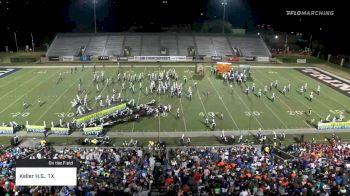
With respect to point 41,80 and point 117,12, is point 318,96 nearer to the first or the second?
point 41,80

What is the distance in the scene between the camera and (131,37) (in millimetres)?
64688

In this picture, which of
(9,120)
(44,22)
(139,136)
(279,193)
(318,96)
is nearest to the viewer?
(279,193)

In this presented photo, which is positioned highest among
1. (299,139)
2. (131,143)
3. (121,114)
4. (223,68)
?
(223,68)

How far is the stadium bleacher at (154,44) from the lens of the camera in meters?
59.2

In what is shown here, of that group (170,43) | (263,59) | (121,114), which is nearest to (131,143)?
(121,114)

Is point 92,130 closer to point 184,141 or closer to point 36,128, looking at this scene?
point 36,128

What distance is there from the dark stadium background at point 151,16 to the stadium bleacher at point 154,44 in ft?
40.7

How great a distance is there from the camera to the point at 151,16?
254 feet

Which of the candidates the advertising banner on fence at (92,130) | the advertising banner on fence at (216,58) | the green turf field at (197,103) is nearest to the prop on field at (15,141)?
the green turf field at (197,103)

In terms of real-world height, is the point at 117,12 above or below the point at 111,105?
above

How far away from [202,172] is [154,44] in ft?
161

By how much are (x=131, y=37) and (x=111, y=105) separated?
39454 mm

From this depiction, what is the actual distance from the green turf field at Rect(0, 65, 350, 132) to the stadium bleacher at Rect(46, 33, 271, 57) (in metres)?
17.1

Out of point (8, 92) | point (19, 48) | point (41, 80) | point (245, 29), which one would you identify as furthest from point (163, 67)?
point (245, 29)
